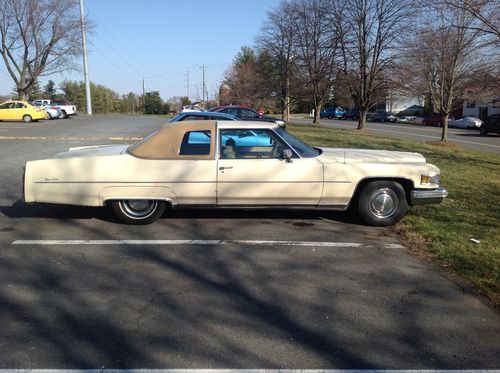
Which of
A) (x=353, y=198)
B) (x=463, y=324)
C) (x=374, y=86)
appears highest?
(x=374, y=86)

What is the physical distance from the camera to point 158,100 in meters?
107

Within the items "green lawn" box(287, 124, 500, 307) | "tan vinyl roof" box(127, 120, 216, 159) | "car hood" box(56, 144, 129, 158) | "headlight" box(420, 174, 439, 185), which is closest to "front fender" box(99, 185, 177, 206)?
"tan vinyl roof" box(127, 120, 216, 159)

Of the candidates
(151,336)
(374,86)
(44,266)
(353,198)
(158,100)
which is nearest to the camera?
(151,336)

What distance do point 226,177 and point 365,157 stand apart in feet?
6.39

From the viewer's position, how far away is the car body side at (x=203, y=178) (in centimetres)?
589

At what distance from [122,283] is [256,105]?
61.2 metres

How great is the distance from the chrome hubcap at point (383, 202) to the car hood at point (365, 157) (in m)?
0.43

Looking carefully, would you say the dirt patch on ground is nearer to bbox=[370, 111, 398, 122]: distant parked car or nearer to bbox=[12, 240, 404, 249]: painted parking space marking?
bbox=[12, 240, 404, 249]: painted parking space marking

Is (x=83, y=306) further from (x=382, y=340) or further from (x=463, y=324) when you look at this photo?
(x=463, y=324)

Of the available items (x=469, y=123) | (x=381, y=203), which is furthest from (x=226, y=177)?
(x=469, y=123)

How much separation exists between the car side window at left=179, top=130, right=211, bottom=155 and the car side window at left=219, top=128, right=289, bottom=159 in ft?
0.64

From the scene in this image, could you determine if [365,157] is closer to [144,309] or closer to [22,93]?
[144,309]

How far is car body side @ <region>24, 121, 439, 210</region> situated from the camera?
19.3 ft

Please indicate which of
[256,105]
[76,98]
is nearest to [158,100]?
[76,98]
